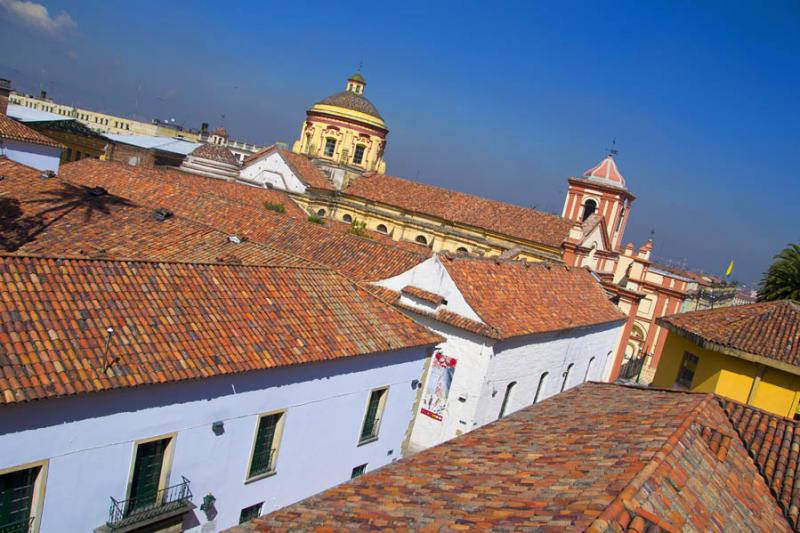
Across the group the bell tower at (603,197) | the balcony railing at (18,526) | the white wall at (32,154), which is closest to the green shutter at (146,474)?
the balcony railing at (18,526)

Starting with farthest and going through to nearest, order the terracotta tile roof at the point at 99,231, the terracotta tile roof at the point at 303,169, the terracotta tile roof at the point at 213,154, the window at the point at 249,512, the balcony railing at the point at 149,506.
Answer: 1. the terracotta tile roof at the point at 213,154
2. the terracotta tile roof at the point at 303,169
3. the terracotta tile roof at the point at 99,231
4. the window at the point at 249,512
5. the balcony railing at the point at 149,506

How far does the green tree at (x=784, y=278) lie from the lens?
27656mm

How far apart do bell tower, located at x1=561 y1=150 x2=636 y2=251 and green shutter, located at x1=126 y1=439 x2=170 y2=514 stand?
113 ft

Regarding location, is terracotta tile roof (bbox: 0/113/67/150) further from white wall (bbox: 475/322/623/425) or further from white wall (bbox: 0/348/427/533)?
white wall (bbox: 475/322/623/425)

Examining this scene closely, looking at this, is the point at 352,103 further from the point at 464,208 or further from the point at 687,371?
the point at 687,371

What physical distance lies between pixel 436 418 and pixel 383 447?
12.3ft

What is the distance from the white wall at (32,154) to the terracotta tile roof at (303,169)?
16.0 meters

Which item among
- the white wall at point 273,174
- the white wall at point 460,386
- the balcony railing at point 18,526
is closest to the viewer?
the balcony railing at point 18,526

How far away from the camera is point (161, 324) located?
10.7m

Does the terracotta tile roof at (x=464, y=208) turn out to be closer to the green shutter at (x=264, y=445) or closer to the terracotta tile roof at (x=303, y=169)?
the terracotta tile roof at (x=303, y=169)

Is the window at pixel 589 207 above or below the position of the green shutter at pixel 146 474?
above

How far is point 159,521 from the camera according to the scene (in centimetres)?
985

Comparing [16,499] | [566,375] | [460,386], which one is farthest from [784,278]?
[16,499]

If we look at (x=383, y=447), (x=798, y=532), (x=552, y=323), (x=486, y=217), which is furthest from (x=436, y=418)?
(x=486, y=217)
